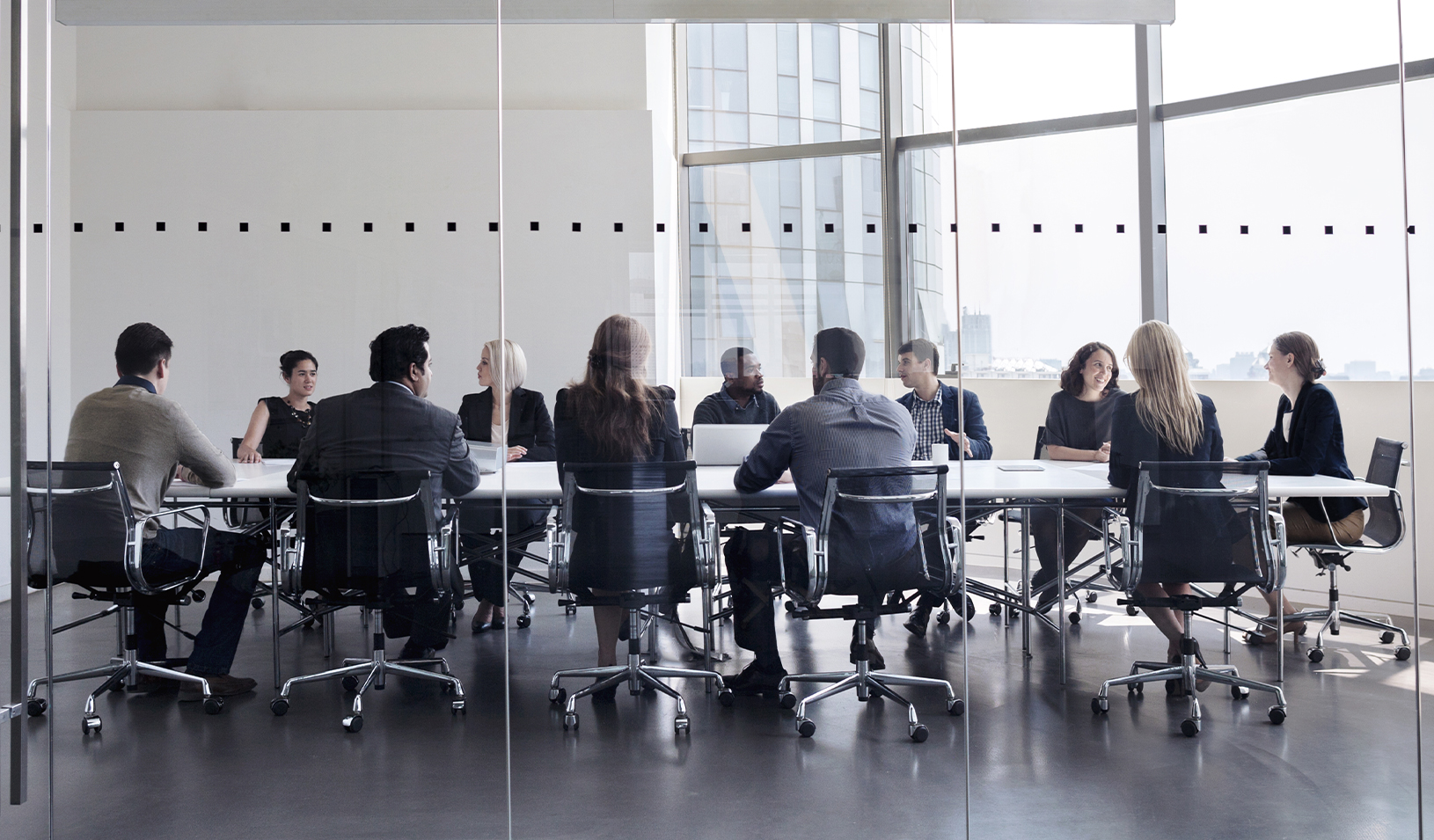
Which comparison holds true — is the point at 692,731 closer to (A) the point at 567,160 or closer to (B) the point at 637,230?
(B) the point at 637,230

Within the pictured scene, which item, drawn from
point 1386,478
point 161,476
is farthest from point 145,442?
point 1386,478

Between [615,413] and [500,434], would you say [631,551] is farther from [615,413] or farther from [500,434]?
[500,434]

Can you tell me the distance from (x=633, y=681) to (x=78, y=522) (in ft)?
5.81

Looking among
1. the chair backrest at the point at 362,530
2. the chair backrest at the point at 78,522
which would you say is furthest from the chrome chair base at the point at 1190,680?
the chair backrest at the point at 78,522

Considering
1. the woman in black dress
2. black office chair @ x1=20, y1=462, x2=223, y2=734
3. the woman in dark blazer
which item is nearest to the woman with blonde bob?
the woman in dark blazer

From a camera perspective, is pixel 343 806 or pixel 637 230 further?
pixel 637 230

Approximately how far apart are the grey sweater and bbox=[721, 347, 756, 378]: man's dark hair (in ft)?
5.08

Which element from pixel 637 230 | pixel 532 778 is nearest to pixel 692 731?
pixel 532 778

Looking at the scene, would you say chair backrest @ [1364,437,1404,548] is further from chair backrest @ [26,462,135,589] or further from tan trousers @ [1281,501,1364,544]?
chair backrest @ [26,462,135,589]

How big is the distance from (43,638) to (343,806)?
1.09m

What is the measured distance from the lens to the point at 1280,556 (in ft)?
10.8

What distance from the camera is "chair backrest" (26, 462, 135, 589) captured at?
3.04 metres

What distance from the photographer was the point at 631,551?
3.17m

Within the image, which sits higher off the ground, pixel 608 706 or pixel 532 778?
pixel 608 706
